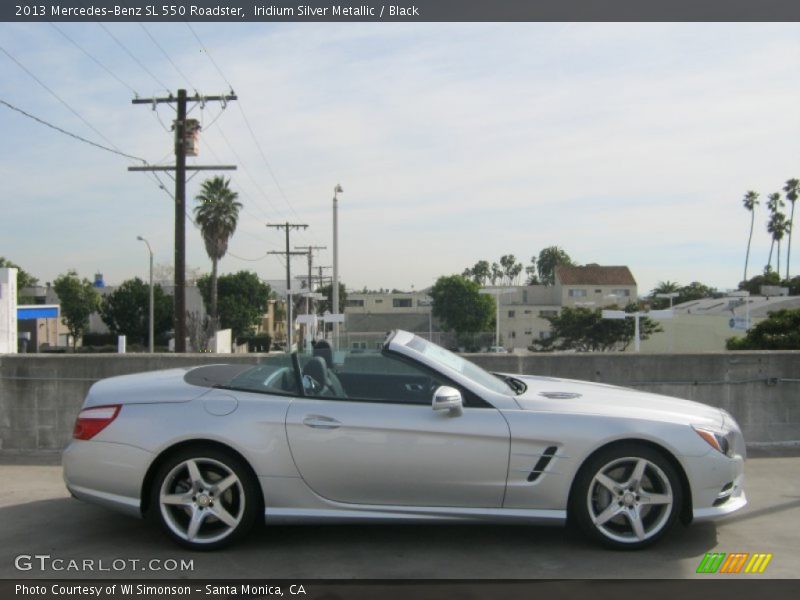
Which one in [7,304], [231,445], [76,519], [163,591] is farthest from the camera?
[7,304]

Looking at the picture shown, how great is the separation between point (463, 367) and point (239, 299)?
65.3 meters

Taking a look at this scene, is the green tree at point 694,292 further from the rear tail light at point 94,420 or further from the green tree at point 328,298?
the rear tail light at point 94,420

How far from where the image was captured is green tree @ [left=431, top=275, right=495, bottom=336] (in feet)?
228

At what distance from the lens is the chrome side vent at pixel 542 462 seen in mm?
4488

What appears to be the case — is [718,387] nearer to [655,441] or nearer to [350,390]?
[655,441]

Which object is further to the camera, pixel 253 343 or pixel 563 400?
pixel 253 343

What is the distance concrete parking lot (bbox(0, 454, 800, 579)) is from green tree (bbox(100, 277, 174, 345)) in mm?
61004

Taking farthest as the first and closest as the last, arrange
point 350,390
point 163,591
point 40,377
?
point 40,377
point 350,390
point 163,591

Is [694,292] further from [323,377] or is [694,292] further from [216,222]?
[323,377]

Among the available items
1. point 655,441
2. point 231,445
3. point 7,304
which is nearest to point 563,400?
point 655,441

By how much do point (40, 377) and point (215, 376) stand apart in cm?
357

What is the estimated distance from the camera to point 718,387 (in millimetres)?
7859

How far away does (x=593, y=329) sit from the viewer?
51.0 metres

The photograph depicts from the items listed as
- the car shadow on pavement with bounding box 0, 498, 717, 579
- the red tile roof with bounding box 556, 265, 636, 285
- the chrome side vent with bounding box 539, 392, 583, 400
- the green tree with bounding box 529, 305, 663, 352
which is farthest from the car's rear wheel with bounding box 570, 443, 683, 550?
the red tile roof with bounding box 556, 265, 636, 285
